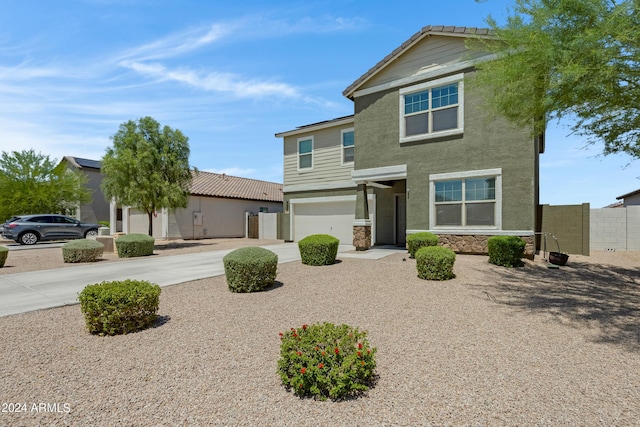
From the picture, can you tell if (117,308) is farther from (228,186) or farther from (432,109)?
(228,186)

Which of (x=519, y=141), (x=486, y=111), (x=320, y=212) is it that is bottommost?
(x=320, y=212)

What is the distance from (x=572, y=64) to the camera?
18.1 feet

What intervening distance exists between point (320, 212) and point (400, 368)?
1465 cm

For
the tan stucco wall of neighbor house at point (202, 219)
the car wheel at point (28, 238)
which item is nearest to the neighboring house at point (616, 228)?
the tan stucco wall of neighbor house at point (202, 219)

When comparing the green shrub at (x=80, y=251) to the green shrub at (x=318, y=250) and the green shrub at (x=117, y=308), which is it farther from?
the green shrub at (x=117, y=308)

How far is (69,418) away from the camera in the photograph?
302cm

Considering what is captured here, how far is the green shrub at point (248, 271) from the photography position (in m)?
7.29

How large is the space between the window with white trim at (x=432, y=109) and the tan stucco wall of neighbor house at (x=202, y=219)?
15.7 metres

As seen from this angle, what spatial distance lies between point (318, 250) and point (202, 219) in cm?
1656

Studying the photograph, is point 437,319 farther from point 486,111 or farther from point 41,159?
point 41,159

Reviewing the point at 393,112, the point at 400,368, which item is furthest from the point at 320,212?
the point at 400,368

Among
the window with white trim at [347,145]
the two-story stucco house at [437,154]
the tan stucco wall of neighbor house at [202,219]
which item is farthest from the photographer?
the tan stucco wall of neighbor house at [202,219]

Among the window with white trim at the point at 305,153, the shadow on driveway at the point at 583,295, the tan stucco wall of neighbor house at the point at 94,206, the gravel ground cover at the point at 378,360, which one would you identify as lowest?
the gravel ground cover at the point at 378,360

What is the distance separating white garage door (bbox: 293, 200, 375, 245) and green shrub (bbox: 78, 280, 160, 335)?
12.2 meters
